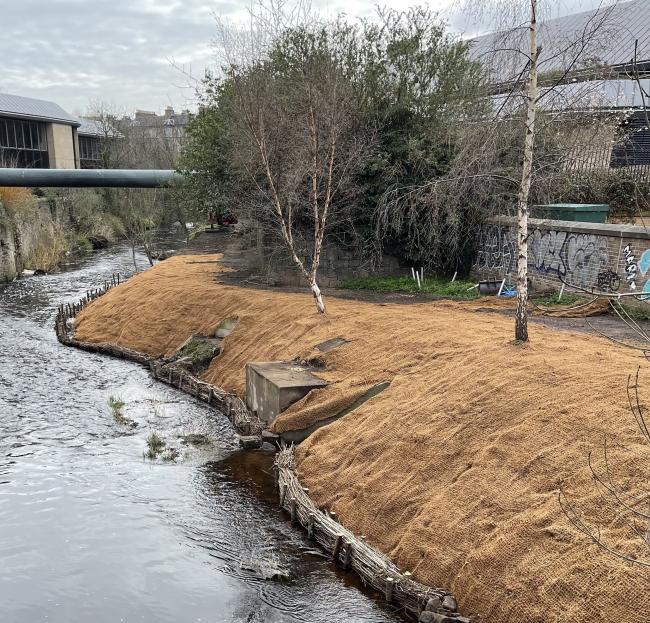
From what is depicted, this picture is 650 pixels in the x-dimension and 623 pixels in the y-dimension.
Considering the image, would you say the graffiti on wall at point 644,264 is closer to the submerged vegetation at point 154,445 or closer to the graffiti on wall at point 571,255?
the graffiti on wall at point 571,255

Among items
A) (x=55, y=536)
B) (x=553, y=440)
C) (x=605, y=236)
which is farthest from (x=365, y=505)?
(x=605, y=236)

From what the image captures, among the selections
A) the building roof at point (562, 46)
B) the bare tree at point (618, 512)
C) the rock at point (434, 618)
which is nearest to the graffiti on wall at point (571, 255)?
the building roof at point (562, 46)

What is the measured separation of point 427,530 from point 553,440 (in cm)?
240

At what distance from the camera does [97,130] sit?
237ft

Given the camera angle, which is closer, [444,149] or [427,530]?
[427,530]

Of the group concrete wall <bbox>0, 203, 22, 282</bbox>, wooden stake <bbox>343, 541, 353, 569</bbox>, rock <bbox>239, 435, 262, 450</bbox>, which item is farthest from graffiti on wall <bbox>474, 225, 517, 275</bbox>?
concrete wall <bbox>0, 203, 22, 282</bbox>

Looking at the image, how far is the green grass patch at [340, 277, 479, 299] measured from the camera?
2242 cm

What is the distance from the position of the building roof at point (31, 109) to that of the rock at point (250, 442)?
157ft

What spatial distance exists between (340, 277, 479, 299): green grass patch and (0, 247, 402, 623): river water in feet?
28.3

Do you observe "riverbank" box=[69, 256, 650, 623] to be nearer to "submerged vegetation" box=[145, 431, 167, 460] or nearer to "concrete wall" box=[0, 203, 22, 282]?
"submerged vegetation" box=[145, 431, 167, 460]

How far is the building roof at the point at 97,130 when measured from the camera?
68.2m

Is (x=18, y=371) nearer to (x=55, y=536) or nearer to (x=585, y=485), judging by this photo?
(x=55, y=536)

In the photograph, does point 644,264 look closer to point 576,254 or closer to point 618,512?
point 576,254

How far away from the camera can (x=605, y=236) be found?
60.6 feet
